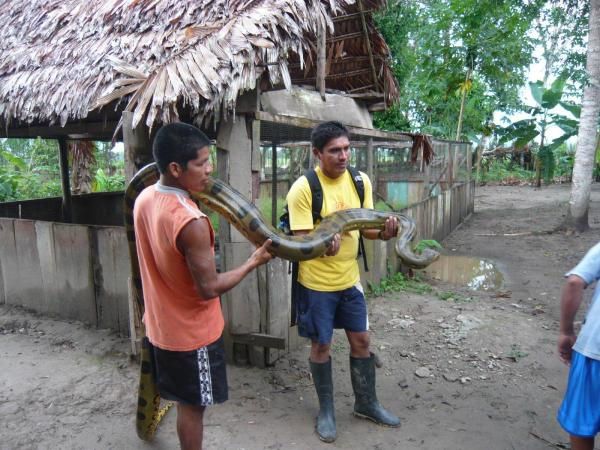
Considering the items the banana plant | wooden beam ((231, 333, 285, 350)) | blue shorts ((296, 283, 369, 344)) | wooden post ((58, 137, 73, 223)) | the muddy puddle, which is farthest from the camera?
the banana plant

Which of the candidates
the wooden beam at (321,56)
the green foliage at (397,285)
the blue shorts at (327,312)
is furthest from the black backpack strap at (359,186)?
the green foliage at (397,285)

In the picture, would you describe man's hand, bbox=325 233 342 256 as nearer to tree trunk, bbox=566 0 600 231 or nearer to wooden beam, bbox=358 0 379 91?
wooden beam, bbox=358 0 379 91

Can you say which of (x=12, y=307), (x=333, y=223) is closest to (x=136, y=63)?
(x=333, y=223)

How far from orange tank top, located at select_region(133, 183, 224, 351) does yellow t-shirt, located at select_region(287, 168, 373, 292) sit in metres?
0.80

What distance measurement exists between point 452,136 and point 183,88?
17400 mm

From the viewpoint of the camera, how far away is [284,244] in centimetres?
275

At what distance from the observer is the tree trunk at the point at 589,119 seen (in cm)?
943

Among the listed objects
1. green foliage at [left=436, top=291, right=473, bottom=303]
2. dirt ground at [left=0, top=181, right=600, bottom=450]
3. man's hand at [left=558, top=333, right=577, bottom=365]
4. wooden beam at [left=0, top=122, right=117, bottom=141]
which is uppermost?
wooden beam at [left=0, top=122, right=117, bottom=141]

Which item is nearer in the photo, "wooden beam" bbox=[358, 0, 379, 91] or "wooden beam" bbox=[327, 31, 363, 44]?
"wooden beam" bbox=[358, 0, 379, 91]

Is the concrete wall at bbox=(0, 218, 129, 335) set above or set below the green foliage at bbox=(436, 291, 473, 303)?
above

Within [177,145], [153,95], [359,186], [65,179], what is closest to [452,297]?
[359,186]

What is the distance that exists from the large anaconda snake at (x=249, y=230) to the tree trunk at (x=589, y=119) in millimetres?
8227

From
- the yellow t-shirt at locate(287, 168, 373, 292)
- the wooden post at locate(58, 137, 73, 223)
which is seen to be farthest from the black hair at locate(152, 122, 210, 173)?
the wooden post at locate(58, 137, 73, 223)

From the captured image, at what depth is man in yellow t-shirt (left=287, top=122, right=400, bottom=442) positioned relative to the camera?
9.89 ft
